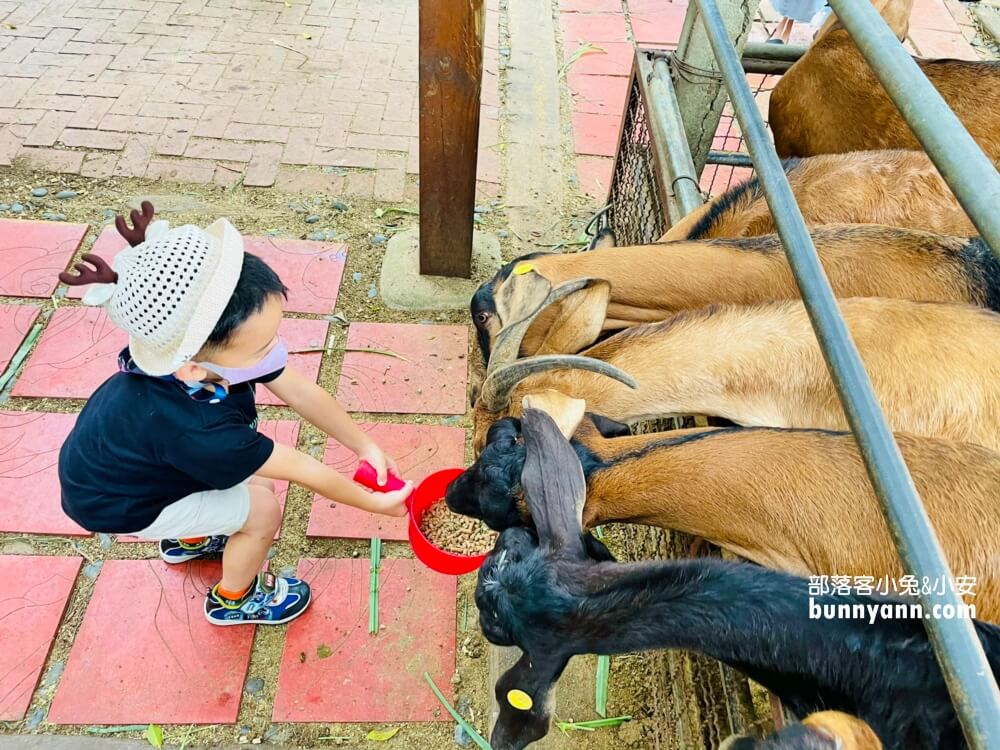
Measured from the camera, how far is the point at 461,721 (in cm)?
256

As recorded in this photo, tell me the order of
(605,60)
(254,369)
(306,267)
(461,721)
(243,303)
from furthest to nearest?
(605,60)
(306,267)
(461,721)
(254,369)
(243,303)

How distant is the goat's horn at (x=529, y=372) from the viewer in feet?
6.52

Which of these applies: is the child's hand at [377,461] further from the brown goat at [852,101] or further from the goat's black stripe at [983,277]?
the brown goat at [852,101]

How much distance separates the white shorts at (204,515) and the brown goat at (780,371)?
0.80 m

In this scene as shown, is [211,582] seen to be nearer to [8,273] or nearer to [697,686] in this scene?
[697,686]

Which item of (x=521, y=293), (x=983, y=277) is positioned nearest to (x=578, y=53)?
(x=521, y=293)

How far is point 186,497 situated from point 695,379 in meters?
1.62

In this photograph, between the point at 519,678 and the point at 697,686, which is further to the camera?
the point at 697,686

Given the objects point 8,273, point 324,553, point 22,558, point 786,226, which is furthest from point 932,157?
point 8,273

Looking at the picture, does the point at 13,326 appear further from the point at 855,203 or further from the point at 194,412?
the point at 855,203

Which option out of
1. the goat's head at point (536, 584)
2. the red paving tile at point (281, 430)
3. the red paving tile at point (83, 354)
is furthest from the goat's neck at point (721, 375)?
the red paving tile at point (83, 354)

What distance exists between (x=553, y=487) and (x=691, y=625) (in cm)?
47

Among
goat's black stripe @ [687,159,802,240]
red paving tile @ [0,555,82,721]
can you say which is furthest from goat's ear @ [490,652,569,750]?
goat's black stripe @ [687,159,802,240]

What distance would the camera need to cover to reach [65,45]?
5379mm
